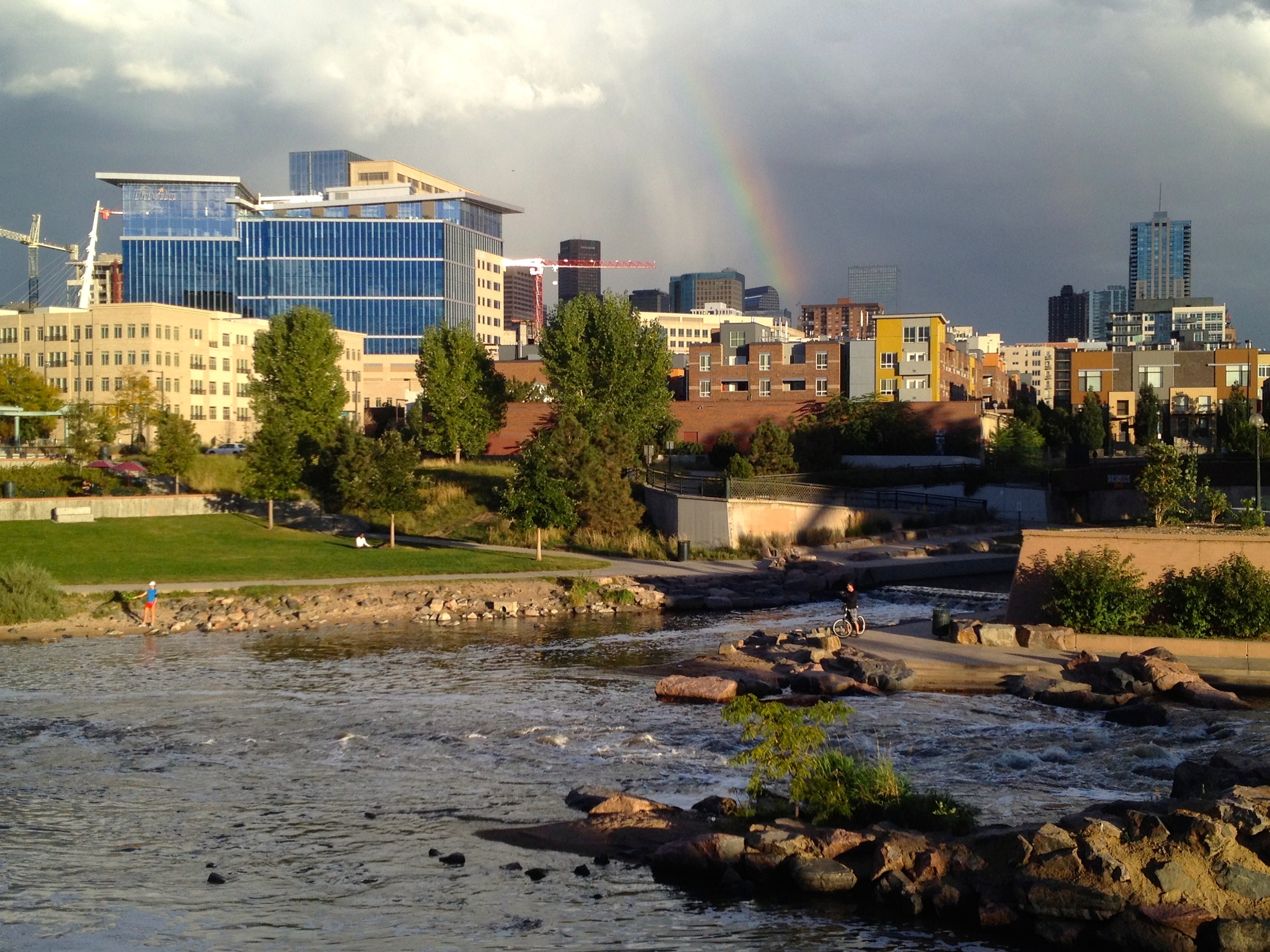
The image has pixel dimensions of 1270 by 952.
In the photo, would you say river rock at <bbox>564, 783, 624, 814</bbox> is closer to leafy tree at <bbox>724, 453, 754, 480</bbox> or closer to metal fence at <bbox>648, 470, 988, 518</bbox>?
metal fence at <bbox>648, 470, 988, 518</bbox>

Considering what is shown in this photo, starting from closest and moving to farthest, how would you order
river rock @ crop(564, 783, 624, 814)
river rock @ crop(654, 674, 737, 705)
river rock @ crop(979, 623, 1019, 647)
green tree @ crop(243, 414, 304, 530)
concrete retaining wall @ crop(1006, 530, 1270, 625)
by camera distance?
river rock @ crop(564, 783, 624, 814)
river rock @ crop(654, 674, 737, 705)
concrete retaining wall @ crop(1006, 530, 1270, 625)
river rock @ crop(979, 623, 1019, 647)
green tree @ crop(243, 414, 304, 530)

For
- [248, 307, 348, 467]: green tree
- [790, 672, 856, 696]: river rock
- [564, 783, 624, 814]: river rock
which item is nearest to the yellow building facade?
[248, 307, 348, 467]: green tree

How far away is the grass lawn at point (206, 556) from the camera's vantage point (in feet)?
154

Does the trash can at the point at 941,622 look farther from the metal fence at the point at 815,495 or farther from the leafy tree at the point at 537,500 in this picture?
the metal fence at the point at 815,495

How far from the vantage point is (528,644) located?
36312mm

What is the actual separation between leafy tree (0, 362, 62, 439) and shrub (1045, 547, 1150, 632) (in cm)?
7964

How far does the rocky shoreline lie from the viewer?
43.7ft

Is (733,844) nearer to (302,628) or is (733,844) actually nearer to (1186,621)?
(1186,621)

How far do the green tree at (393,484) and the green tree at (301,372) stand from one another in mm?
15496

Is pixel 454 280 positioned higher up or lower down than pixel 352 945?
higher up

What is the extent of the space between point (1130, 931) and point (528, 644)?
24.7m

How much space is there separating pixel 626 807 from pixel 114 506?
4714cm

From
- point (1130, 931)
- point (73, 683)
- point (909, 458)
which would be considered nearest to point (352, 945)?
point (1130, 931)

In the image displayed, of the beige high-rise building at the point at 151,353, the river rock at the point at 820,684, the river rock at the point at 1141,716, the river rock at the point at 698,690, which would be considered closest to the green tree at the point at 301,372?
the beige high-rise building at the point at 151,353
